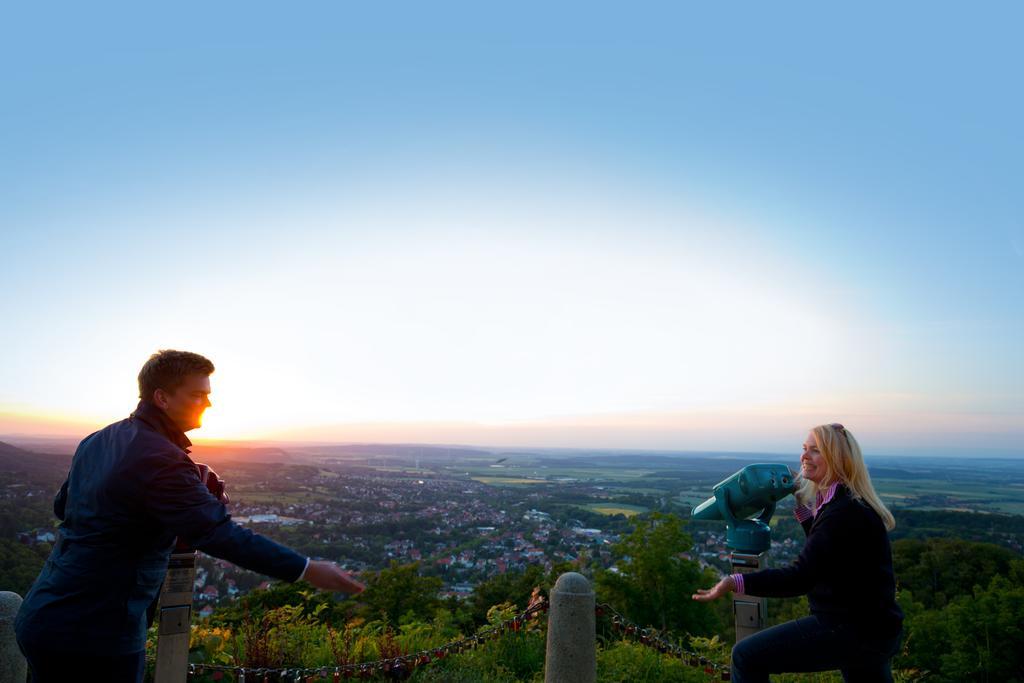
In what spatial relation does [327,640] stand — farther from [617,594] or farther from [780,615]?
[780,615]

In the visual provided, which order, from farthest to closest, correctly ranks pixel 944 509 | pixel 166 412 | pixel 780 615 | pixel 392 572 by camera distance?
pixel 944 509
pixel 780 615
pixel 392 572
pixel 166 412

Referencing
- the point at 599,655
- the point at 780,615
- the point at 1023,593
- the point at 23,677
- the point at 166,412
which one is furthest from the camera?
the point at 780,615

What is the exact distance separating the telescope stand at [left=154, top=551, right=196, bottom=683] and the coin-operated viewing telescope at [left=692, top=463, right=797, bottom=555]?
3.55 m

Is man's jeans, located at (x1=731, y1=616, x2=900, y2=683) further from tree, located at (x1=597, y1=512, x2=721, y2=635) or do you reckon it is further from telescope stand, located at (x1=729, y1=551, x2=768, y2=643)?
Result: tree, located at (x1=597, y1=512, x2=721, y2=635)

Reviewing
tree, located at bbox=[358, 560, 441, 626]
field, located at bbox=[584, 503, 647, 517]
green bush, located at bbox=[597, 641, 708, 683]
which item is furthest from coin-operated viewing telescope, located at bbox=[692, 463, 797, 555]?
field, located at bbox=[584, 503, 647, 517]

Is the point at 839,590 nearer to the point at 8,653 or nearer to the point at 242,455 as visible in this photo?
the point at 8,653

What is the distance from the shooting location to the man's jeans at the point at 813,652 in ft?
11.5

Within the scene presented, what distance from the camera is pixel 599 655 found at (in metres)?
7.20

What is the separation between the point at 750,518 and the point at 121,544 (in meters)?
3.80

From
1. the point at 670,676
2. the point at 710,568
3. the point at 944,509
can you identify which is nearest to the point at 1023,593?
the point at 710,568

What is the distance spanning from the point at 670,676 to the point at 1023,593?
19.3 metres

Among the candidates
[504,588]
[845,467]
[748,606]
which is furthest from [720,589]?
[504,588]

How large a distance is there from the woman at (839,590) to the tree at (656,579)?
17.6m

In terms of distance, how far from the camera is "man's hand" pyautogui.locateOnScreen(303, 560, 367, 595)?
104 inches
